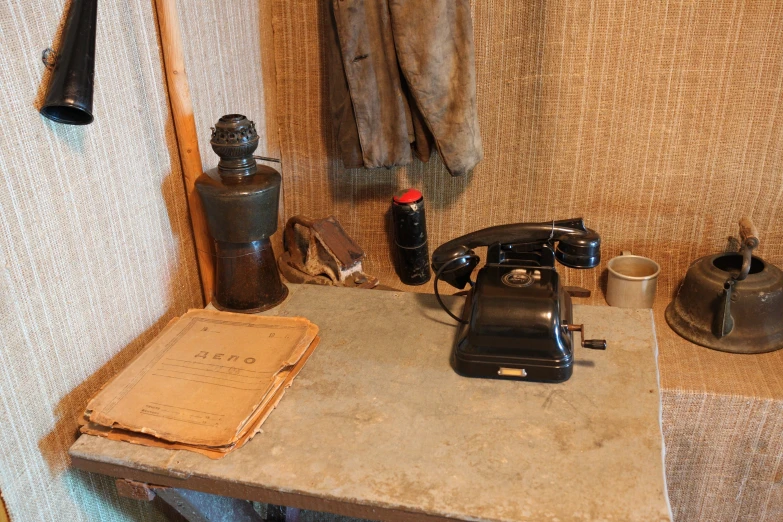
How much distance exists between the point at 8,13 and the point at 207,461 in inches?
27.8

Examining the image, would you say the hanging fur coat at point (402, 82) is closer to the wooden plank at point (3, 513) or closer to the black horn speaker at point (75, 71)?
the black horn speaker at point (75, 71)

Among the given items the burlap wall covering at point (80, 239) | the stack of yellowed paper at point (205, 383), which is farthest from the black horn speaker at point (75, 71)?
the stack of yellowed paper at point (205, 383)

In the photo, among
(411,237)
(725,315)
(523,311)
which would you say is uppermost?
(523,311)

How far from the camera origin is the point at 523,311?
1.15 m

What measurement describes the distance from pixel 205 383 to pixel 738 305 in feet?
3.99

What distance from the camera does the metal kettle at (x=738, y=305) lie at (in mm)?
1553

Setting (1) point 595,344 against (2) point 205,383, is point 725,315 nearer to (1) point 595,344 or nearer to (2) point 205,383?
(1) point 595,344

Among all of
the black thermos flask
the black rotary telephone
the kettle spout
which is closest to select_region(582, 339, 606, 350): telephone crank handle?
the black rotary telephone

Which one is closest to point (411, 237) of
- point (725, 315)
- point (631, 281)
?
point (631, 281)

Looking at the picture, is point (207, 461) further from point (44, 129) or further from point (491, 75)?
point (491, 75)

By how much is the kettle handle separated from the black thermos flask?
80 cm

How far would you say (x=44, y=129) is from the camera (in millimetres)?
1019

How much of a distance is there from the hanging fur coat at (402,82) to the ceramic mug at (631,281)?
478mm

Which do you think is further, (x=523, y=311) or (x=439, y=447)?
(x=523, y=311)
